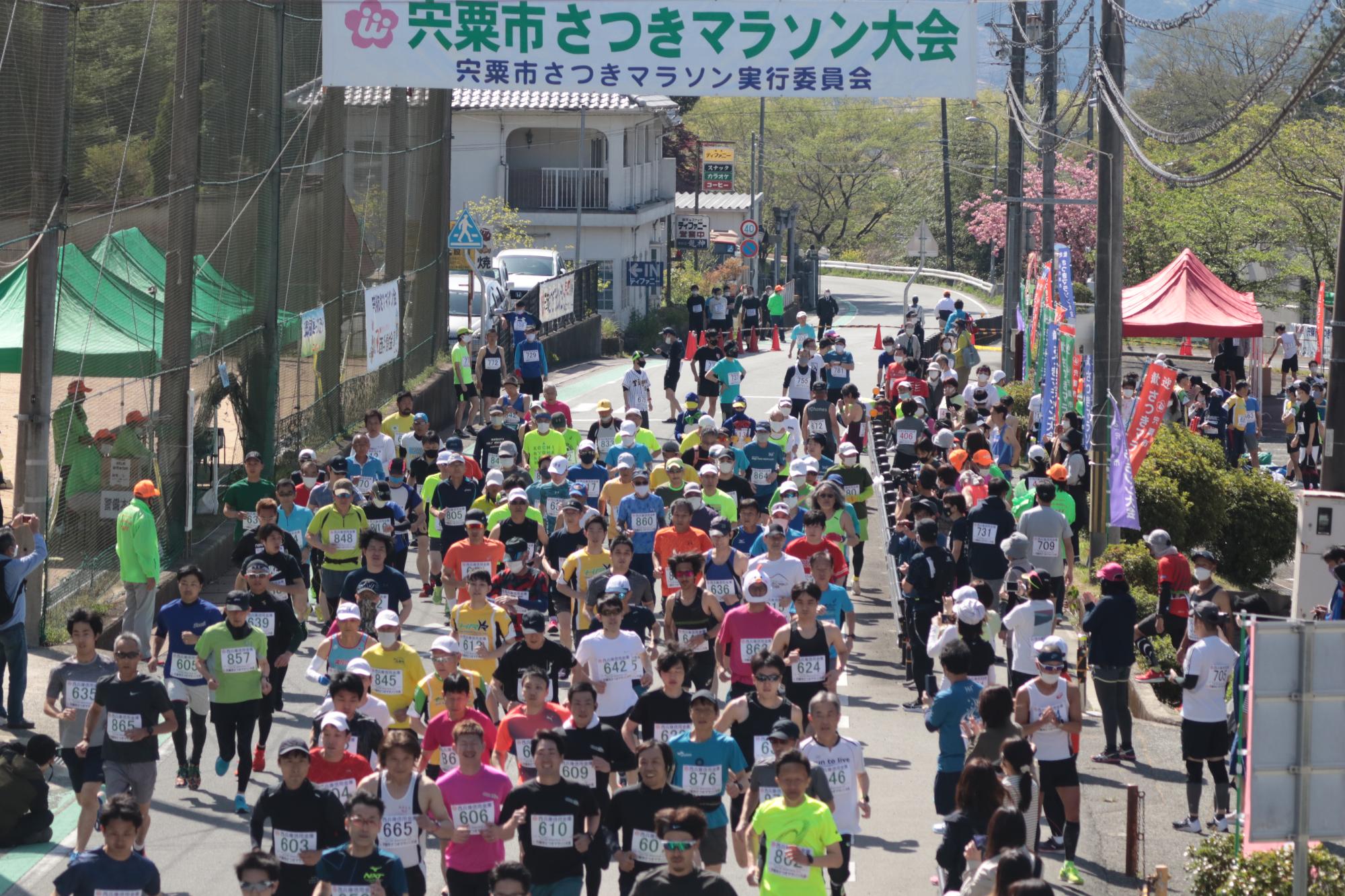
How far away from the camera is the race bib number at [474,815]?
28.8 ft

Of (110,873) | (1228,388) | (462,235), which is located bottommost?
(110,873)

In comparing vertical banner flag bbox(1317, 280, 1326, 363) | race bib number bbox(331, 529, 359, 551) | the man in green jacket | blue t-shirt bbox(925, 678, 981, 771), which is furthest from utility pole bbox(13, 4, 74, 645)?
vertical banner flag bbox(1317, 280, 1326, 363)

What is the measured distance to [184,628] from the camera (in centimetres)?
1170

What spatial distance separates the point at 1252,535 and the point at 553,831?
50.2ft

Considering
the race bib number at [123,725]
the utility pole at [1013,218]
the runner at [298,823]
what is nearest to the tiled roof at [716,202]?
the utility pole at [1013,218]

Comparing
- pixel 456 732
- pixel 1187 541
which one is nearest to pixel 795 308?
pixel 1187 541

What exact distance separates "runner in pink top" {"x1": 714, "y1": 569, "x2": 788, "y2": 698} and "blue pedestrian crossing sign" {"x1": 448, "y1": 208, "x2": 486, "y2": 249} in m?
17.0

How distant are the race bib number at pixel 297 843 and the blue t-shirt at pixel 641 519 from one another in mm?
7093

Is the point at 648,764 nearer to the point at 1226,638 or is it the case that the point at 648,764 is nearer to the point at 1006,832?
the point at 1006,832

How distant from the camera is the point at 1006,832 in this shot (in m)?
7.90

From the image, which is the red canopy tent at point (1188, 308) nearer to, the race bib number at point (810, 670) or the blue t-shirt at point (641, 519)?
the blue t-shirt at point (641, 519)

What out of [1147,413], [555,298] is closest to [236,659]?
[1147,413]

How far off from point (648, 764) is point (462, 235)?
2055 cm

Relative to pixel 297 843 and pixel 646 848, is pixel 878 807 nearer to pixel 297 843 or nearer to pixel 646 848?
pixel 646 848
